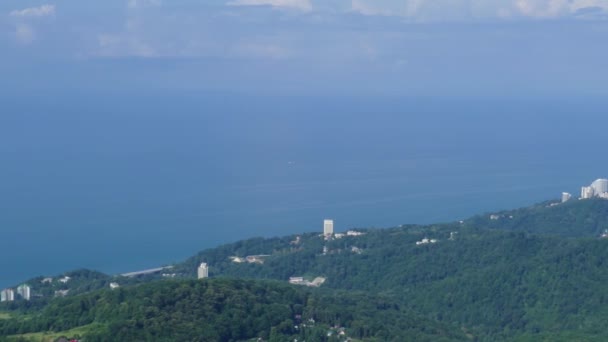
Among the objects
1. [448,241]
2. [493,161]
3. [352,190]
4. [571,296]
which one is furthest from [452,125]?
[571,296]

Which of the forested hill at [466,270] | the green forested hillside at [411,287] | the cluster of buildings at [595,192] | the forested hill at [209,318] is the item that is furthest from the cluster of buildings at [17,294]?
the cluster of buildings at [595,192]

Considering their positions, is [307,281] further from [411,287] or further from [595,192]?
[595,192]

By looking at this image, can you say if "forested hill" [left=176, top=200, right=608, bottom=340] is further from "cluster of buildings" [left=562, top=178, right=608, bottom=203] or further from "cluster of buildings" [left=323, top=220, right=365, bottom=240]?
"cluster of buildings" [left=562, top=178, right=608, bottom=203]

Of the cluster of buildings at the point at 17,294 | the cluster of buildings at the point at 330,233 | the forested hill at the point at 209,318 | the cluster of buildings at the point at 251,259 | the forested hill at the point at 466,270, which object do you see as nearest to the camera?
the forested hill at the point at 209,318

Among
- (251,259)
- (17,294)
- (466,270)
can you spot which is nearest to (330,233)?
(251,259)

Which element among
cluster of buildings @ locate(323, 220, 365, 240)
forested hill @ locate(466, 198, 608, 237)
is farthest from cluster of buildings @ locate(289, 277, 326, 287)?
forested hill @ locate(466, 198, 608, 237)

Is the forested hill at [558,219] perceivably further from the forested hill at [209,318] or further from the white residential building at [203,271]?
the forested hill at [209,318]
